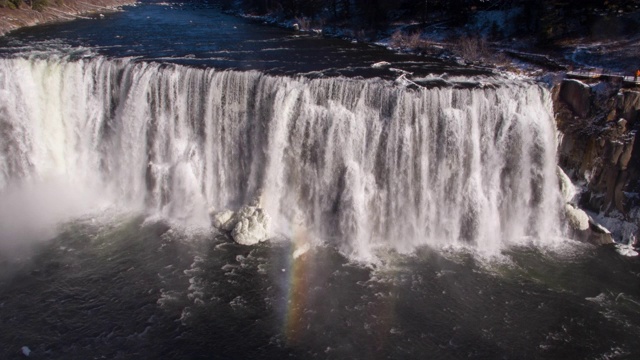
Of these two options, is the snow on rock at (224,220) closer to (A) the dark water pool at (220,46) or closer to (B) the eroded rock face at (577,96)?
(A) the dark water pool at (220,46)

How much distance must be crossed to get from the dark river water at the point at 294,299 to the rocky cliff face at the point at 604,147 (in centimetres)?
214

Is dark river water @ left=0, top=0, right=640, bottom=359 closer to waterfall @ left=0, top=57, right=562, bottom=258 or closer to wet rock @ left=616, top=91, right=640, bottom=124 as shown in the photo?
waterfall @ left=0, top=57, right=562, bottom=258

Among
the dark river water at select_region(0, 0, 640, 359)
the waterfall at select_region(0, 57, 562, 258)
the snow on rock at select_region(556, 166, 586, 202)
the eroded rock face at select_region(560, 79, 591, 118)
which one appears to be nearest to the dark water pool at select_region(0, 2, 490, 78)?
the waterfall at select_region(0, 57, 562, 258)

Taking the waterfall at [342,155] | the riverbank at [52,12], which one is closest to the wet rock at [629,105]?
the waterfall at [342,155]

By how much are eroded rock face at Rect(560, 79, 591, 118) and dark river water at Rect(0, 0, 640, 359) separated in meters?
6.13

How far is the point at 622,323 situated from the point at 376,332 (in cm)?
844

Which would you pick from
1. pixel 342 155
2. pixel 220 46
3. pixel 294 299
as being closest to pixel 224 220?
pixel 342 155

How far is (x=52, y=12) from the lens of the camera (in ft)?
164

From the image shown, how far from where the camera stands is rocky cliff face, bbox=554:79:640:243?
Result: 906 inches

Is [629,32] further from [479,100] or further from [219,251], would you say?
[219,251]

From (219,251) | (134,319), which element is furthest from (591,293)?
(134,319)

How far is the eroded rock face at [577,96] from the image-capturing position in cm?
2423

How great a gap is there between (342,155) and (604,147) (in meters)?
11.3

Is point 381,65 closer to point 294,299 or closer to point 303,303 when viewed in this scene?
point 294,299
